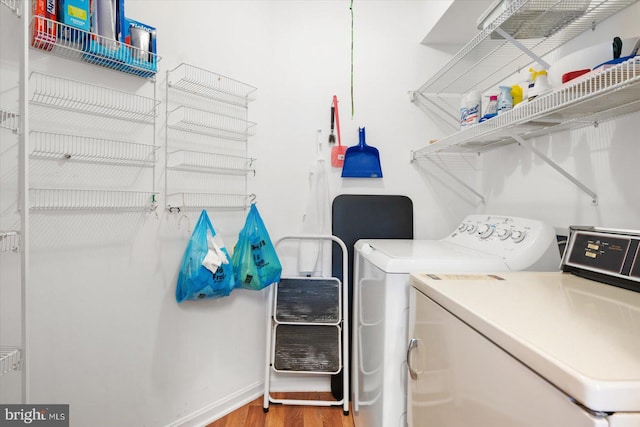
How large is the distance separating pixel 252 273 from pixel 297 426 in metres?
0.85

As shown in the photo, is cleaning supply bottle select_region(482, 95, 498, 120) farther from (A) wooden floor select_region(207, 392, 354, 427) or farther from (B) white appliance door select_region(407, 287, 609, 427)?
(A) wooden floor select_region(207, 392, 354, 427)

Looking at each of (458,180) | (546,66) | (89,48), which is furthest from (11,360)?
(458,180)

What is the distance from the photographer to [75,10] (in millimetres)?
1251

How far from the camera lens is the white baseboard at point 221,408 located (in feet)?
5.85

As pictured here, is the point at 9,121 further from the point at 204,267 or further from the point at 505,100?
the point at 505,100

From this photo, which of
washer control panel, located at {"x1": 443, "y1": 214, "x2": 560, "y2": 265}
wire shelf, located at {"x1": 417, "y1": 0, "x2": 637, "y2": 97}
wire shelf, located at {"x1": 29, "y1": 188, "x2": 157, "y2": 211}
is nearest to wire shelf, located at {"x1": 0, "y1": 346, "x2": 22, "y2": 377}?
wire shelf, located at {"x1": 29, "y1": 188, "x2": 157, "y2": 211}

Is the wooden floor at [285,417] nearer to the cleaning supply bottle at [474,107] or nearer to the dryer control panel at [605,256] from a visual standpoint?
the dryer control panel at [605,256]

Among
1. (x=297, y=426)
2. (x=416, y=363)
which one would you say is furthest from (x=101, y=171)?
(x=297, y=426)

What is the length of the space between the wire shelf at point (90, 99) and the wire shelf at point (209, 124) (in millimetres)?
125

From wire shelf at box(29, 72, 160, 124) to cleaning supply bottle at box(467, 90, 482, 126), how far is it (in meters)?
1.42

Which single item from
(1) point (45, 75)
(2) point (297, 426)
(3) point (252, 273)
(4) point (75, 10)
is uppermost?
(4) point (75, 10)

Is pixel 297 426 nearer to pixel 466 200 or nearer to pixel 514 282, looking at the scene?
pixel 514 282

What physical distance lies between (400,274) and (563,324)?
612 millimetres

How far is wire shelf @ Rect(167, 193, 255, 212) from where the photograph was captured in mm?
1706
